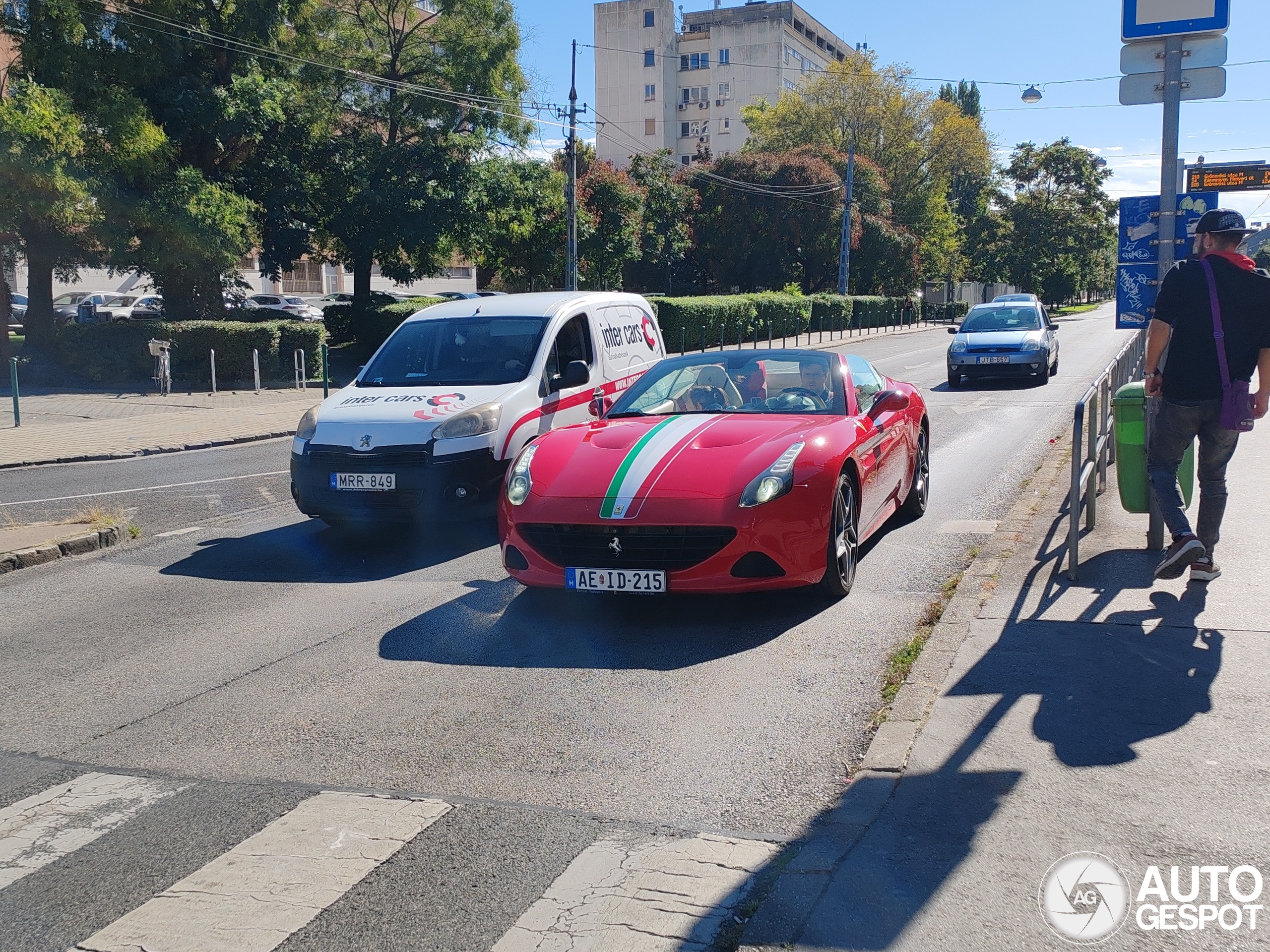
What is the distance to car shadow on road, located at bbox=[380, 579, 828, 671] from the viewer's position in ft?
19.1

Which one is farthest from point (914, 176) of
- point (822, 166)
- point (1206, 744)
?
point (1206, 744)

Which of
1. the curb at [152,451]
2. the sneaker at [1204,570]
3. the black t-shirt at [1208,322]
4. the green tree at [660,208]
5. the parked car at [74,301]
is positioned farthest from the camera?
the green tree at [660,208]

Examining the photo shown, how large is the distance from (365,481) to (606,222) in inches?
1487

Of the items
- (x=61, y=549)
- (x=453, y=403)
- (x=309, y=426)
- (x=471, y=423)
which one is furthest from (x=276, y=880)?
(x=61, y=549)

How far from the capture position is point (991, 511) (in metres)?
9.56

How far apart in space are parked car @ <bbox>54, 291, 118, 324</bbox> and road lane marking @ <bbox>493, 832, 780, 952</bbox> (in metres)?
37.8

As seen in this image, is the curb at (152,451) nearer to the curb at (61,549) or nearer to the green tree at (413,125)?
the curb at (61,549)

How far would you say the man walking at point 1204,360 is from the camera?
603cm

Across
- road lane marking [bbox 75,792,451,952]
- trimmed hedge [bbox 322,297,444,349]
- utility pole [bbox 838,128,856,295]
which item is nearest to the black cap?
road lane marking [bbox 75,792,451,952]

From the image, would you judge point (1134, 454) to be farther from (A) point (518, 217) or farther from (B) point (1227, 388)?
(A) point (518, 217)

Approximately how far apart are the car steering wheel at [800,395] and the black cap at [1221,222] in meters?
2.41

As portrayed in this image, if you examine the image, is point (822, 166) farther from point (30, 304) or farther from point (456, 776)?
point (456, 776)

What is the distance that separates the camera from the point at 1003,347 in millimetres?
22125

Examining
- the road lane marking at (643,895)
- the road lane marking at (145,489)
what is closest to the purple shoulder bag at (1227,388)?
the road lane marking at (643,895)
